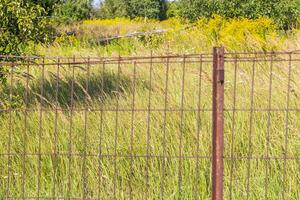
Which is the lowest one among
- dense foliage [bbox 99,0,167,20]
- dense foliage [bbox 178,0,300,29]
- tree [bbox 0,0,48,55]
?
tree [bbox 0,0,48,55]

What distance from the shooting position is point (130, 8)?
5206 centimetres

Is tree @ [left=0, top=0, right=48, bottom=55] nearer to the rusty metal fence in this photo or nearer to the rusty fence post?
the rusty metal fence

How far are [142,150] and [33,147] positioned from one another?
1093 millimetres

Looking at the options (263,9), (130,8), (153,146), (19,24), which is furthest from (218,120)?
(130,8)

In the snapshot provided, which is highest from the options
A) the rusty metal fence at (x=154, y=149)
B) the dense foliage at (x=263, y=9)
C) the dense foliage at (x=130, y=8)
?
the dense foliage at (x=130, y=8)

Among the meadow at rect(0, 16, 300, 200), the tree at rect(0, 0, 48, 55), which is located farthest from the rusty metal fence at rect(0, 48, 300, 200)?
the tree at rect(0, 0, 48, 55)

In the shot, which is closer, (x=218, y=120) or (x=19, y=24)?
(x=218, y=120)

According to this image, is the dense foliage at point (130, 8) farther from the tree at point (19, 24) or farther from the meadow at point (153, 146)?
the meadow at point (153, 146)

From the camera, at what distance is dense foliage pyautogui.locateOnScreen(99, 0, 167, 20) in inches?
2026

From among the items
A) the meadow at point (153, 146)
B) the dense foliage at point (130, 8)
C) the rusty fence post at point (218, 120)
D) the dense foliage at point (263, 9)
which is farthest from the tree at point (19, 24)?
the dense foliage at point (130, 8)

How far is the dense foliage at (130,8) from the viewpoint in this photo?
169ft

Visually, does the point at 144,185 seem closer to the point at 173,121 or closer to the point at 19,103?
the point at 173,121

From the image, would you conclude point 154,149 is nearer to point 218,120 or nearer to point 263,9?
point 218,120

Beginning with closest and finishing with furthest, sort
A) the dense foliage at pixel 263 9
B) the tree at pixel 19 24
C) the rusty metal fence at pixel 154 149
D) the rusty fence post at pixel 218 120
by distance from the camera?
the rusty fence post at pixel 218 120
the rusty metal fence at pixel 154 149
the tree at pixel 19 24
the dense foliage at pixel 263 9
